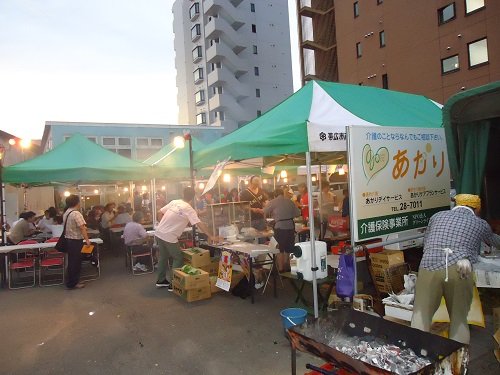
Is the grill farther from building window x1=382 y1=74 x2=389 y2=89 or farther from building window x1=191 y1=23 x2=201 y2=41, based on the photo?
building window x1=191 y1=23 x2=201 y2=41

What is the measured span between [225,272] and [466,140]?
410 centimetres

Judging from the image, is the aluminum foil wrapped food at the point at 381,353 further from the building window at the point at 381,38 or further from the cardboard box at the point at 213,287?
the building window at the point at 381,38

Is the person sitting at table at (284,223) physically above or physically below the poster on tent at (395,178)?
below

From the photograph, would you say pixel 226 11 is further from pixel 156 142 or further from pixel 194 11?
pixel 156 142

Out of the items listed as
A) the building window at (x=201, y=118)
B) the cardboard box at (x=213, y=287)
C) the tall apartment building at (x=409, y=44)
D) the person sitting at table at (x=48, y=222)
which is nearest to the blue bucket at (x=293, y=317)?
the cardboard box at (x=213, y=287)

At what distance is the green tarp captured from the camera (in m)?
4.86

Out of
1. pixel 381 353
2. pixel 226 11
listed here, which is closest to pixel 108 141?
pixel 226 11

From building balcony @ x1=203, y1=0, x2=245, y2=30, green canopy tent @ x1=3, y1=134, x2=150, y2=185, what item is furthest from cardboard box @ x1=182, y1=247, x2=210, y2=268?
building balcony @ x1=203, y1=0, x2=245, y2=30

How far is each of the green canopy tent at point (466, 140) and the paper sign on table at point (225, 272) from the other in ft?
11.9

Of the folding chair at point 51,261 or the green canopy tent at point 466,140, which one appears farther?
the folding chair at point 51,261

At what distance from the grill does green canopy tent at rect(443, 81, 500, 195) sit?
8.15ft

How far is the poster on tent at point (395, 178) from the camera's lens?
4504mm

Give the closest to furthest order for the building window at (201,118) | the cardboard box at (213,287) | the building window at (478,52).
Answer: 1. the cardboard box at (213,287)
2. the building window at (478,52)
3. the building window at (201,118)

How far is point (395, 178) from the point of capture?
493cm
